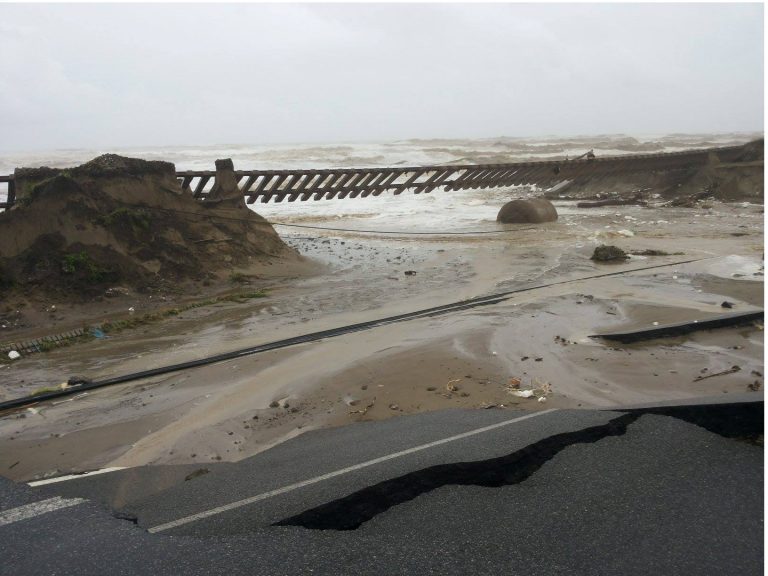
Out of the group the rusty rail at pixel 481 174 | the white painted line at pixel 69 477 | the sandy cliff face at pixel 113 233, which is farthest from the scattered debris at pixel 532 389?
the rusty rail at pixel 481 174

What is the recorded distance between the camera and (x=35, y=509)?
118 inches

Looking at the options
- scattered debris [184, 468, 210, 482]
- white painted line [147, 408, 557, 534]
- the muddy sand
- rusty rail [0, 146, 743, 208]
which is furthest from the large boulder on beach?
scattered debris [184, 468, 210, 482]

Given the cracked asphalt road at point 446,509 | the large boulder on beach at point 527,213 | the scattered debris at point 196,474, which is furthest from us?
the large boulder on beach at point 527,213

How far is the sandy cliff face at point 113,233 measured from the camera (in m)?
8.15

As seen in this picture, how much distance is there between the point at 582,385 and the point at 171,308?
6033mm

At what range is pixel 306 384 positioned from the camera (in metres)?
5.13

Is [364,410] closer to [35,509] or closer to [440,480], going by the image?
[440,480]

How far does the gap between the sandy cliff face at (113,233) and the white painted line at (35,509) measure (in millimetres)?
5757

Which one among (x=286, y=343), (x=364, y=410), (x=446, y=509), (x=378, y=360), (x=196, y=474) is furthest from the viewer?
(x=286, y=343)

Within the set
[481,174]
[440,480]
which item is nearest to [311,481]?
[440,480]

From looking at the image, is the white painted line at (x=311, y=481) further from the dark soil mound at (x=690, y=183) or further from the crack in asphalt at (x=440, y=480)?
the dark soil mound at (x=690, y=183)

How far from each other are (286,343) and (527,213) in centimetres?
1148

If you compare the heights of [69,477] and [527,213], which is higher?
[527,213]

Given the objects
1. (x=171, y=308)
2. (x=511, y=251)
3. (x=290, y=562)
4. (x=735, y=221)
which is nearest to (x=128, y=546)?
(x=290, y=562)
